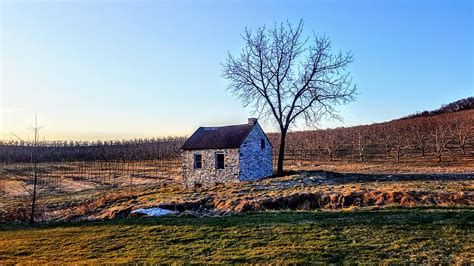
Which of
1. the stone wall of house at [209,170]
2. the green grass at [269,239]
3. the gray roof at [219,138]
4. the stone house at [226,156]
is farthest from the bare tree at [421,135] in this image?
the green grass at [269,239]

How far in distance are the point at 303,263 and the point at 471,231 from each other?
4.77m

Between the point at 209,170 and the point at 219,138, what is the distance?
268 cm

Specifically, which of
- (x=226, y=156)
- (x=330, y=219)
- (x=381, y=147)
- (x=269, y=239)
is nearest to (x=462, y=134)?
(x=381, y=147)

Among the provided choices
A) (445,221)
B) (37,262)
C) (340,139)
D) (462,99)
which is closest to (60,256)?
(37,262)

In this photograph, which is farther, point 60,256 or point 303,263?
point 60,256

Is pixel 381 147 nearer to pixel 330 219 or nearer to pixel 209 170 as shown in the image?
pixel 209 170

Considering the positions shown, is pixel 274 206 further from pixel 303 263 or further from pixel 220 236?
pixel 303 263

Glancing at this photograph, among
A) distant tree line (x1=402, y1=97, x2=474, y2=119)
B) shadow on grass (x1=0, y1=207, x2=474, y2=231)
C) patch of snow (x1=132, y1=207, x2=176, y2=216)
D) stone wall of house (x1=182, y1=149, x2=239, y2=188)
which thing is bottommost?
patch of snow (x1=132, y1=207, x2=176, y2=216)

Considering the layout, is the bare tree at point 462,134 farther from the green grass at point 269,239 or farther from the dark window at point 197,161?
the green grass at point 269,239

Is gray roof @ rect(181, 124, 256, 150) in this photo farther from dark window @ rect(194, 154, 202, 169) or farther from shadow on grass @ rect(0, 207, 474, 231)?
shadow on grass @ rect(0, 207, 474, 231)

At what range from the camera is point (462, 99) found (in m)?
115

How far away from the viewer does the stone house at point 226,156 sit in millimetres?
27438

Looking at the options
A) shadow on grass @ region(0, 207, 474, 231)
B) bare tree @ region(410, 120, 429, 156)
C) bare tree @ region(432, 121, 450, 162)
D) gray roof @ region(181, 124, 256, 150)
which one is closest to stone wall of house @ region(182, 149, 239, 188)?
gray roof @ region(181, 124, 256, 150)

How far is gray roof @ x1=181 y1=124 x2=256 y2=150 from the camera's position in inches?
1098
